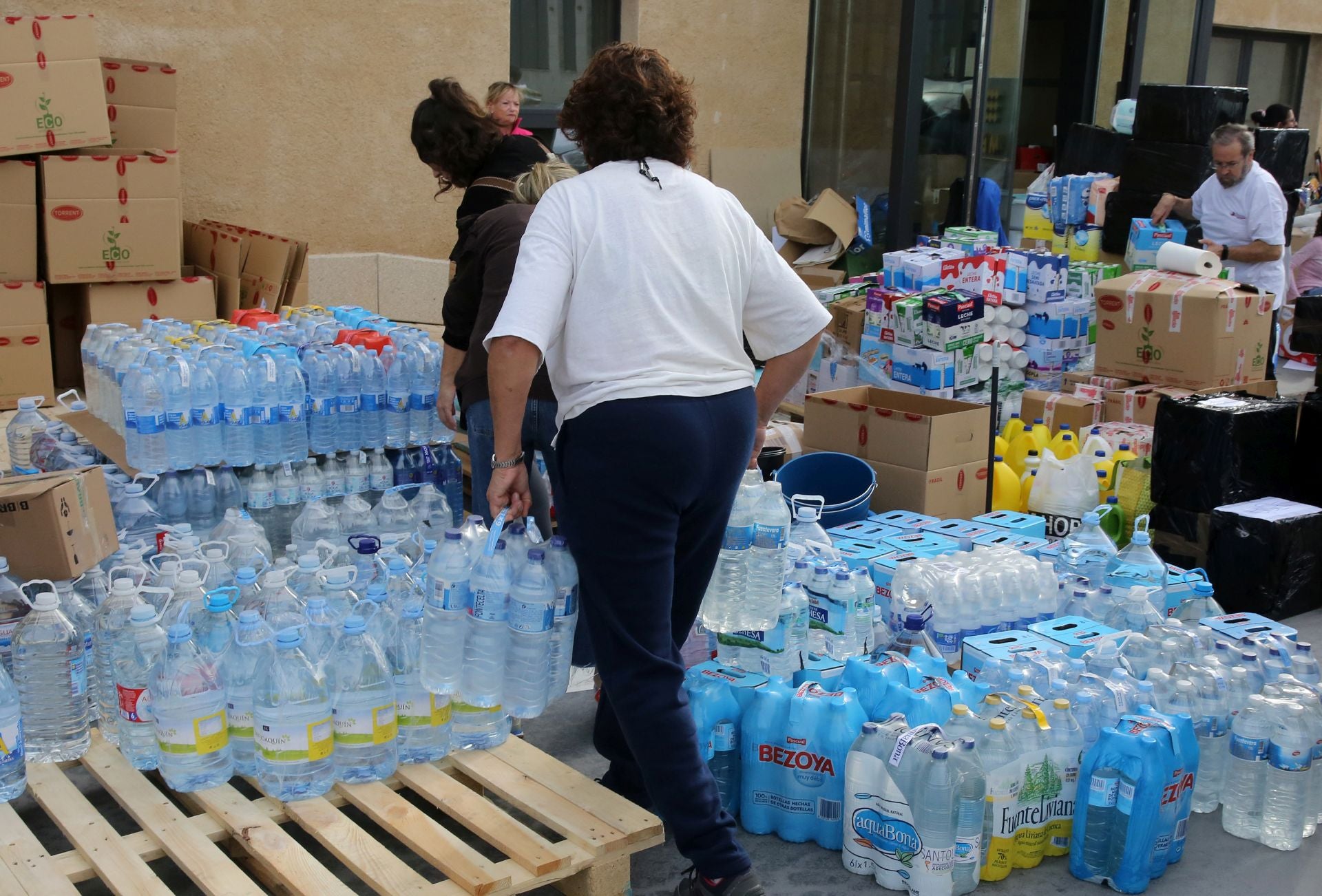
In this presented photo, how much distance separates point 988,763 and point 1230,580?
2.57m

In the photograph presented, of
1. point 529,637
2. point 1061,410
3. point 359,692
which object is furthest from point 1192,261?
point 359,692

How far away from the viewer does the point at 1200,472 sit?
17.6 ft

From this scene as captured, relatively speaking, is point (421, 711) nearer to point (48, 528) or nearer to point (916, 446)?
point (48, 528)

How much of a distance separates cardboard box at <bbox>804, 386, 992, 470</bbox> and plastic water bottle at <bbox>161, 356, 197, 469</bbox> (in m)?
2.53

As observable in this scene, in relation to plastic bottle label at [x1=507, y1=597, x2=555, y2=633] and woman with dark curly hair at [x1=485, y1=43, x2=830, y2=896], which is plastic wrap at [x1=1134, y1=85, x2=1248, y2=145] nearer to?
woman with dark curly hair at [x1=485, y1=43, x2=830, y2=896]

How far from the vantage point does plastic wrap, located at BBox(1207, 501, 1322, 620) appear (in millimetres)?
5145

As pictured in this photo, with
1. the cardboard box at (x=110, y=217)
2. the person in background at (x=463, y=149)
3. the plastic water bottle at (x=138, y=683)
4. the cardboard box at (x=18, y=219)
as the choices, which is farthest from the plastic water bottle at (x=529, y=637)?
the cardboard box at (x=18, y=219)

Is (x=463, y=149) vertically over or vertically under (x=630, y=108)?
under

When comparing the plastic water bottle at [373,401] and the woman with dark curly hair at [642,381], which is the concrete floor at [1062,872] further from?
the plastic water bottle at [373,401]

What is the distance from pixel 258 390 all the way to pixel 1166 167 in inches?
285

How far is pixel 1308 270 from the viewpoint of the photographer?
926 cm

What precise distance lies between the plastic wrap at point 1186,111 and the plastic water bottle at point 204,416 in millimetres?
7471

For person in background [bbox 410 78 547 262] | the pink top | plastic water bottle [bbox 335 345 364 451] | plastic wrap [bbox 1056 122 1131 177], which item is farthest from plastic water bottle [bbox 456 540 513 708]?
plastic wrap [bbox 1056 122 1131 177]

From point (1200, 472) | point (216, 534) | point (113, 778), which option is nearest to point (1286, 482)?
point (1200, 472)
